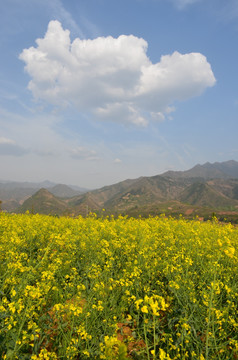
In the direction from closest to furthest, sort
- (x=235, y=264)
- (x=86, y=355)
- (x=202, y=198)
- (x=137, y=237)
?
(x=86, y=355) < (x=235, y=264) < (x=137, y=237) < (x=202, y=198)

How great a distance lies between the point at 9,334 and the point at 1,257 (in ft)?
8.36

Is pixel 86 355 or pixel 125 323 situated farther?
pixel 125 323

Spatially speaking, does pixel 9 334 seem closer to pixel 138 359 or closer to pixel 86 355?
pixel 86 355

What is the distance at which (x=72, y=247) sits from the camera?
5.71m

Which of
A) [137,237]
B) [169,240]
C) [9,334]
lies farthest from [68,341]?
[169,240]

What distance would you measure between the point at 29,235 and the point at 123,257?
10.8 ft

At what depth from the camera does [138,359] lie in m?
3.13

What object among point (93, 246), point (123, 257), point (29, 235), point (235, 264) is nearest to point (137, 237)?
point (123, 257)

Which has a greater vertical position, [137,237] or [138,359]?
[137,237]

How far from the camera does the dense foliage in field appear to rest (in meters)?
2.79

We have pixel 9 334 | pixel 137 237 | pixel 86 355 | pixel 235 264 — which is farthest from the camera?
pixel 137 237

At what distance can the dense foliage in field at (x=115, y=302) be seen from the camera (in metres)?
2.79

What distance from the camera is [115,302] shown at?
3.91 metres

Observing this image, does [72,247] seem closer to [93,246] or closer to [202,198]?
[93,246]
